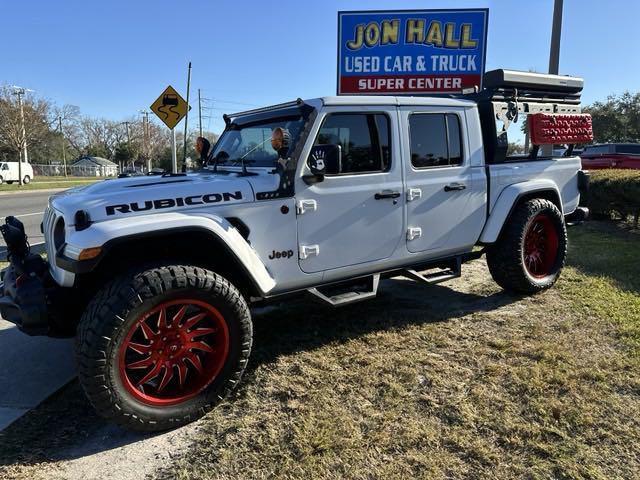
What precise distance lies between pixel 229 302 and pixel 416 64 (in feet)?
31.8

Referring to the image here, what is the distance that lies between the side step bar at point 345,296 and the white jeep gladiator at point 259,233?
2 cm

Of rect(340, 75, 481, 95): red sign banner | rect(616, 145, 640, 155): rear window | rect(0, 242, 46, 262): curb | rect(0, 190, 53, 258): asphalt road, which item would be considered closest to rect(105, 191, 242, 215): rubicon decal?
rect(0, 242, 46, 262): curb

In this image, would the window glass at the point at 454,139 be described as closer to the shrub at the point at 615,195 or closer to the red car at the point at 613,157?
the shrub at the point at 615,195

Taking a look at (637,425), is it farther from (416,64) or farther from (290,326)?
(416,64)

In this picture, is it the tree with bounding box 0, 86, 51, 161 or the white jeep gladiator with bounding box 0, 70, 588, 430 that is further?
the tree with bounding box 0, 86, 51, 161

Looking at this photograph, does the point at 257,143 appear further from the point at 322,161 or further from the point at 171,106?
the point at 171,106

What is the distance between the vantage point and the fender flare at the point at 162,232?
270 centimetres

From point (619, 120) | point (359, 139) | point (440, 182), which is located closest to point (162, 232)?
point (359, 139)

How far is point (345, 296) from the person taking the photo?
12.4ft

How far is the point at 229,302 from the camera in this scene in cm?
300

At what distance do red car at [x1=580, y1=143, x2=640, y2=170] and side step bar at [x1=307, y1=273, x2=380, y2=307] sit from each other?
16467 mm

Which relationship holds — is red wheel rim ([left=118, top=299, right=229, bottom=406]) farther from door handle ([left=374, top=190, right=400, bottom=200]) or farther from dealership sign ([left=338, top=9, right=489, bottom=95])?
dealership sign ([left=338, top=9, right=489, bottom=95])

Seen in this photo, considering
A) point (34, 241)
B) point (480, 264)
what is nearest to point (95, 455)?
point (480, 264)

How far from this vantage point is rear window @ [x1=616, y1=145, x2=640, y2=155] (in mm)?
17700
